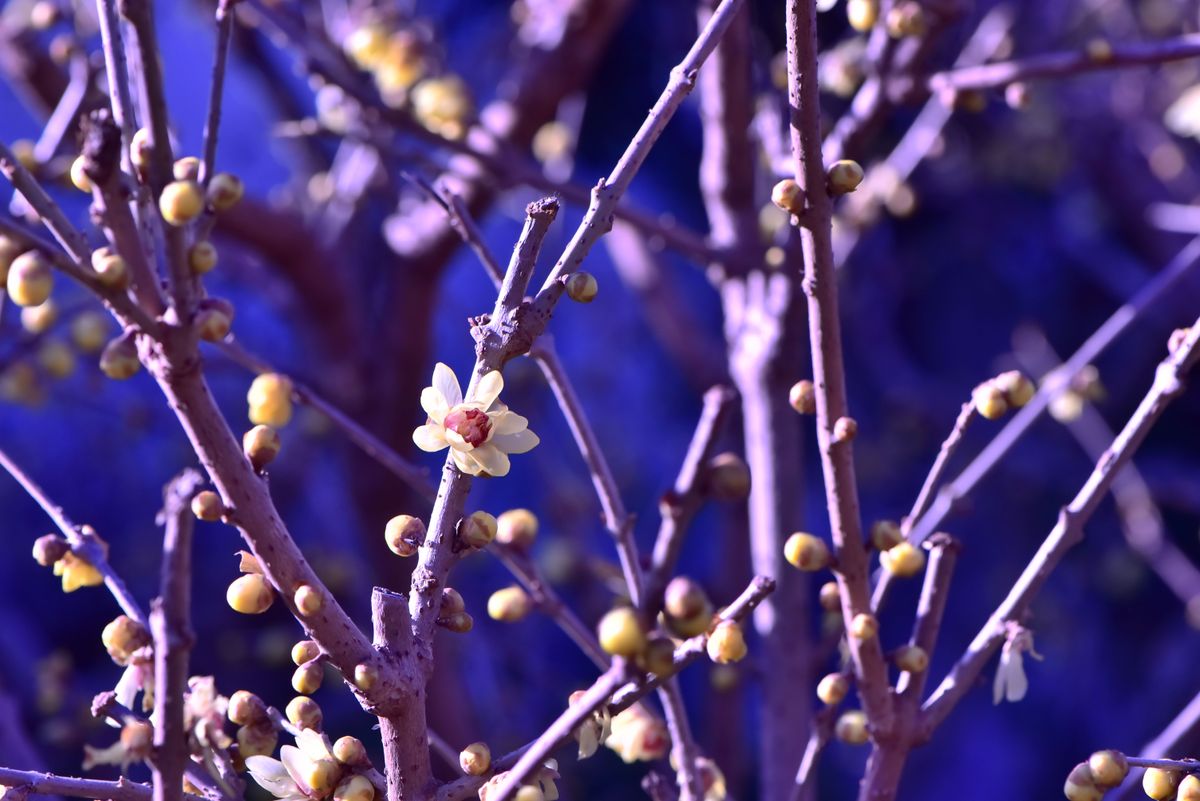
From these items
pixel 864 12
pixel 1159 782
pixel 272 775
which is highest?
pixel 864 12

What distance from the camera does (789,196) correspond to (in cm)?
89

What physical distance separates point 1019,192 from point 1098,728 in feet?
6.86

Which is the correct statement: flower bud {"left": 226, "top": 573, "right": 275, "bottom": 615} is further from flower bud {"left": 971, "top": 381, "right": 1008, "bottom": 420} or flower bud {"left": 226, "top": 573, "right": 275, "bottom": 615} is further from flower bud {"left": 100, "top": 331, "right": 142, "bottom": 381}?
flower bud {"left": 971, "top": 381, "right": 1008, "bottom": 420}

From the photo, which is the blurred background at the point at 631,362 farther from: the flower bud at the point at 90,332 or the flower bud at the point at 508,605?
the flower bud at the point at 508,605

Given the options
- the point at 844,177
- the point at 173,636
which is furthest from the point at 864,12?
the point at 173,636

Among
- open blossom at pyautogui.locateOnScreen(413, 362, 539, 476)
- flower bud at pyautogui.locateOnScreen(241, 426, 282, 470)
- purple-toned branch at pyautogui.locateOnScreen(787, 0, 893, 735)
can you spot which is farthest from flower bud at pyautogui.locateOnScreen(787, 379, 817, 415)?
flower bud at pyautogui.locateOnScreen(241, 426, 282, 470)

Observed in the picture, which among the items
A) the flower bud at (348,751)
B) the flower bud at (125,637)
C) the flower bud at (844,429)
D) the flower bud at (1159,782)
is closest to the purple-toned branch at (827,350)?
the flower bud at (844,429)

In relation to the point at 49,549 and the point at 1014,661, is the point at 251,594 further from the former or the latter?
the point at 1014,661

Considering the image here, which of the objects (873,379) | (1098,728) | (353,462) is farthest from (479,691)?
(1098,728)

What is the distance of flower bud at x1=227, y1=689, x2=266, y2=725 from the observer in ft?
2.80

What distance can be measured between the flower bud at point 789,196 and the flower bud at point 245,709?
560 mm

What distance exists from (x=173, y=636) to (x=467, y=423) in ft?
0.99

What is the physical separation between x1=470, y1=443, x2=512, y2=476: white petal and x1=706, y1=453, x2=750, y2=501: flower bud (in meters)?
0.26

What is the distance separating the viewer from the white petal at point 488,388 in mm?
860
